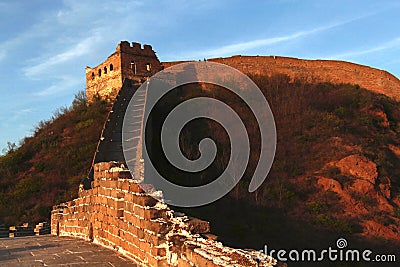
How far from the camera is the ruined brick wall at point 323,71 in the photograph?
35250 millimetres

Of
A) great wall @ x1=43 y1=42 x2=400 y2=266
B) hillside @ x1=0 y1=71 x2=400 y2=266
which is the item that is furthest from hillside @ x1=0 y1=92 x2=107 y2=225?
great wall @ x1=43 y1=42 x2=400 y2=266

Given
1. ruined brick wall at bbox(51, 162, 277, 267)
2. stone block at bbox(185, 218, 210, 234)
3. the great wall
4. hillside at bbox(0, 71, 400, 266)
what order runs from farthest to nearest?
hillside at bbox(0, 71, 400, 266) < stone block at bbox(185, 218, 210, 234) < the great wall < ruined brick wall at bbox(51, 162, 277, 267)

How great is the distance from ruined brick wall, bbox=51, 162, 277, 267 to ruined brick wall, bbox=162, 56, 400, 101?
27.9 m

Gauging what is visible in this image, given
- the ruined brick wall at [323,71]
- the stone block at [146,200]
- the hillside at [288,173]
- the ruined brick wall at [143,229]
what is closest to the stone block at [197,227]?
the ruined brick wall at [143,229]

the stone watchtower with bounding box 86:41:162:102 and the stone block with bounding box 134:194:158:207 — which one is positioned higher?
the stone watchtower with bounding box 86:41:162:102

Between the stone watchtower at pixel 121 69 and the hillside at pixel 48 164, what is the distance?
130 cm

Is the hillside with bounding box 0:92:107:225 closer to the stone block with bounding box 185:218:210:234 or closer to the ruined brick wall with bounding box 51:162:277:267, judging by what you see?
the ruined brick wall with bounding box 51:162:277:267

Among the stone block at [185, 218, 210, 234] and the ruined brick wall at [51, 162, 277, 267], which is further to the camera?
the stone block at [185, 218, 210, 234]

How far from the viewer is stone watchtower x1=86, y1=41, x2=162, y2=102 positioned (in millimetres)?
24297

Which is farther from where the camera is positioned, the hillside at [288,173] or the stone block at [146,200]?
the hillside at [288,173]

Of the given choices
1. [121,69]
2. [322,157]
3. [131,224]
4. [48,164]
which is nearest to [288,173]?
[322,157]

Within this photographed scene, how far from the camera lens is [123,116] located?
749 inches

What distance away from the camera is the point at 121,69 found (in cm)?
2406

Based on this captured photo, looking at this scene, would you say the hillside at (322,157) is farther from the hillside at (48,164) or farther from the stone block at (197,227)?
the stone block at (197,227)
